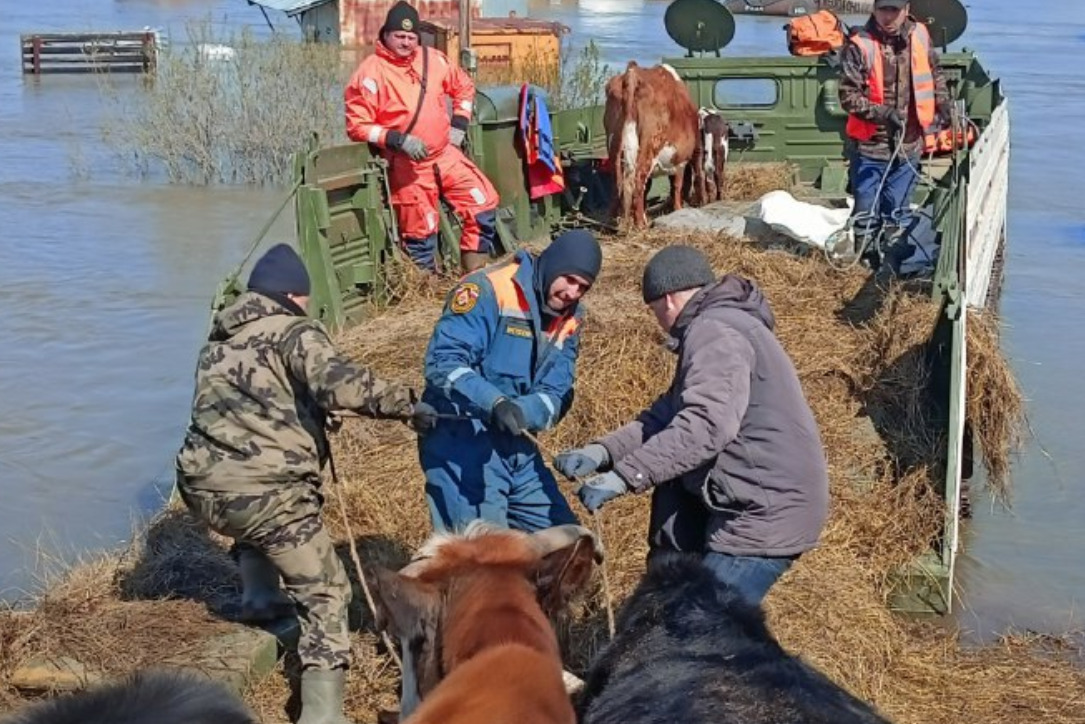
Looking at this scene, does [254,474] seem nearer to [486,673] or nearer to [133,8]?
[486,673]

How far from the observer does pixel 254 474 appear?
5367mm

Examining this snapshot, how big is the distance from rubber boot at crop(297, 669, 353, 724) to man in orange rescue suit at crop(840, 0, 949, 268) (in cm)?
570

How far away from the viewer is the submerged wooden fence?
116ft

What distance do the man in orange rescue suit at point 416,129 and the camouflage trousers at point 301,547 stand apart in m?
4.66

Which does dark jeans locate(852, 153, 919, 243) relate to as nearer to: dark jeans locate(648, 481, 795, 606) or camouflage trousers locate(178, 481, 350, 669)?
dark jeans locate(648, 481, 795, 606)

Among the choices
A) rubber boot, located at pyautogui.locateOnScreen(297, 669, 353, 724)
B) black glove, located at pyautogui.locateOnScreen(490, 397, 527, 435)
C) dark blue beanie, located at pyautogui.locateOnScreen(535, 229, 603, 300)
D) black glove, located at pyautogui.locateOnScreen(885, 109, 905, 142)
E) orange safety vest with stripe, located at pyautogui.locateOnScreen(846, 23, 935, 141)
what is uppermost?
orange safety vest with stripe, located at pyautogui.locateOnScreen(846, 23, 935, 141)

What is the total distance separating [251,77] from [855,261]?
13153 millimetres

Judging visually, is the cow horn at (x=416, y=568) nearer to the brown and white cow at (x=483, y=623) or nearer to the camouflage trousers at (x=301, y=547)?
the brown and white cow at (x=483, y=623)

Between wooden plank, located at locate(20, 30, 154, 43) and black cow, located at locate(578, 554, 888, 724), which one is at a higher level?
wooden plank, located at locate(20, 30, 154, 43)

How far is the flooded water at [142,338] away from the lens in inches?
374

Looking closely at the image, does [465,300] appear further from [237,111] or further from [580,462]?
[237,111]

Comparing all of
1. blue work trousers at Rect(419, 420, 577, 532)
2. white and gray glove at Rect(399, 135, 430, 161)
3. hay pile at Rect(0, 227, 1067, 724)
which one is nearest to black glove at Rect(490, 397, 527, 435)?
blue work trousers at Rect(419, 420, 577, 532)

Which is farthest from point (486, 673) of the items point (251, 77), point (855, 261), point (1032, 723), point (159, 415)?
point (251, 77)

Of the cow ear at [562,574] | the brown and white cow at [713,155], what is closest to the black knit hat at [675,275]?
the cow ear at [562,574]
